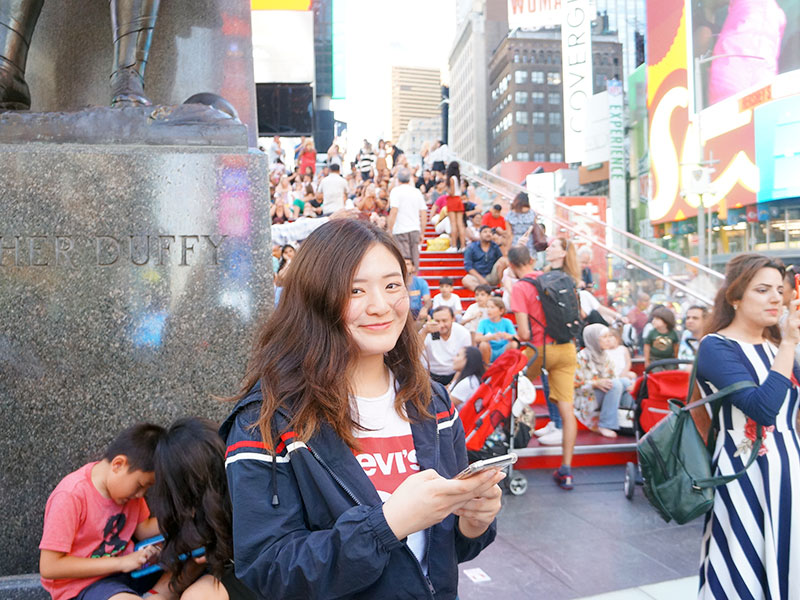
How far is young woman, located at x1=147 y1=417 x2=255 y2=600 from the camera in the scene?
2.46 m

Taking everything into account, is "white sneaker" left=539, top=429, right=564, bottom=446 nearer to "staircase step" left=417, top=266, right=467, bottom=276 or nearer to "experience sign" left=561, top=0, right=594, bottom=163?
"staircase step" left=417, top=266, right=467, bottom=276

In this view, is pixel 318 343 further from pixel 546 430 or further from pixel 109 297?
pixel 546 430

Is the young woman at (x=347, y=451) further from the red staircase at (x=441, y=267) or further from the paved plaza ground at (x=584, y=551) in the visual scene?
the red staircase at (x=441, y=267)

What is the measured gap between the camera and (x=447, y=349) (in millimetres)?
7582

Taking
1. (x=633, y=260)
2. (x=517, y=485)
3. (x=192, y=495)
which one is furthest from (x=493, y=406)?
(x=633, y=260)

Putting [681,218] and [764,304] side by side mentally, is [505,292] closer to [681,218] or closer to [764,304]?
[764,304]

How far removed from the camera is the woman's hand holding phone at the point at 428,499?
1430mm

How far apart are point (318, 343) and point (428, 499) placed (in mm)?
503

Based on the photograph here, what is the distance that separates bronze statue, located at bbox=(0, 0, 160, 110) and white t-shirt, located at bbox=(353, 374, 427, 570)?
95.6 inches

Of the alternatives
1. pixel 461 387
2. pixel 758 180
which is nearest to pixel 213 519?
pixel 461 387

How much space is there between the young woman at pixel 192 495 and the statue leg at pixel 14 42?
212 cm

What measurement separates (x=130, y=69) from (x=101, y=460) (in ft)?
6.59

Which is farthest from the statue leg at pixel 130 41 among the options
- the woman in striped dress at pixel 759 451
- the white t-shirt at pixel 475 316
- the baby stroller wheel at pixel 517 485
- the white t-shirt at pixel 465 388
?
the white t-shirt at pixel 475 316

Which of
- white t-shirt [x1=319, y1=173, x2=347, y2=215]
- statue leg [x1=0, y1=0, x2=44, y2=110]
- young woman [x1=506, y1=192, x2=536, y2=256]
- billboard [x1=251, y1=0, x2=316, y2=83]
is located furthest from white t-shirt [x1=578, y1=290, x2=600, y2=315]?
billboard [x1=251, y1=0, x2=316, y2=83]
